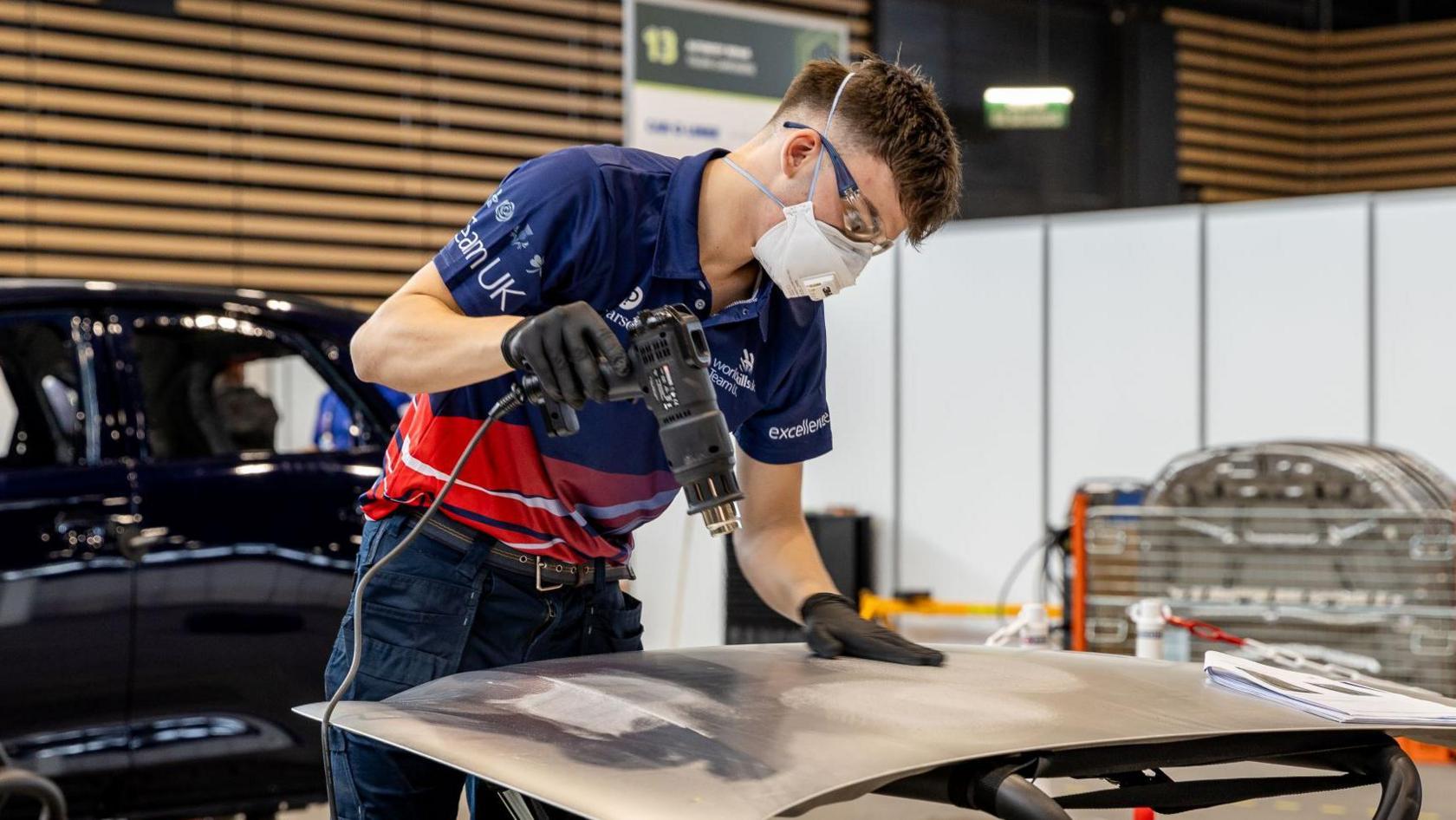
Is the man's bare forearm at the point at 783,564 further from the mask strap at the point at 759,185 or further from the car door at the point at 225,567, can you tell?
the car door at the point at 225,567

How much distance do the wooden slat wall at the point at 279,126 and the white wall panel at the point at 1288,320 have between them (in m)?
3.53

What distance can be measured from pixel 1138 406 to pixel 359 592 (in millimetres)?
5708

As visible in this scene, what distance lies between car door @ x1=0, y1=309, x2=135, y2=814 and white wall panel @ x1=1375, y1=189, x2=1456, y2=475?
16.5ft

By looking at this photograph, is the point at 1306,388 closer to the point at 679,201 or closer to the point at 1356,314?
the point at 1356,314

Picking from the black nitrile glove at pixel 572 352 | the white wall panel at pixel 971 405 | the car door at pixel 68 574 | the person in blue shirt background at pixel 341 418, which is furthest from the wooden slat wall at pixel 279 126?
the black nitrile glove at pixel 572 352

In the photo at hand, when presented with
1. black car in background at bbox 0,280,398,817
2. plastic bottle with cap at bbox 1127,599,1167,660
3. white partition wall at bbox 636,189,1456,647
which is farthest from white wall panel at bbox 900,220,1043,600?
plastic bottle with cap at bbox 1127,599,1167,660

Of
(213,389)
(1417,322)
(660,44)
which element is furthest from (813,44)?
(213,389)

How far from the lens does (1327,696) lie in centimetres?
154

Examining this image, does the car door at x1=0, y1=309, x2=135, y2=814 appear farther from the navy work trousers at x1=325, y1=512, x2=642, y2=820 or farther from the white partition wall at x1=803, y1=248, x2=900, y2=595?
the white partition wall at x1=803, y1=248, x2=900, y2=595

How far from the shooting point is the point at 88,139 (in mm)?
7027

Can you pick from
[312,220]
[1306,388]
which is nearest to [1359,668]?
[1306,388]

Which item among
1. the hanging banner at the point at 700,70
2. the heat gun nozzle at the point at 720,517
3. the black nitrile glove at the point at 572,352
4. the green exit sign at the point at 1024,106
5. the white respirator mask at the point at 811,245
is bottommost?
the heat gun nozzle at the point at 720,517

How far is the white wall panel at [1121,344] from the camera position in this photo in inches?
266

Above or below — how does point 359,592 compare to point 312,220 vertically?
below
